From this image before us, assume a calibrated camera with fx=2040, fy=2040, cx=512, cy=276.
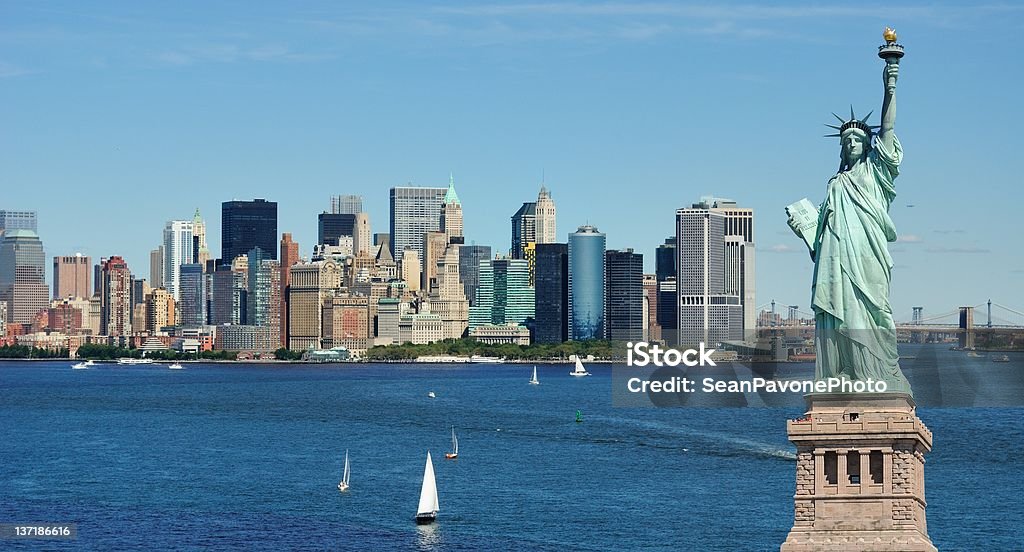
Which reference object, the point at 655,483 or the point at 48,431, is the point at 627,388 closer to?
the point at 655,483

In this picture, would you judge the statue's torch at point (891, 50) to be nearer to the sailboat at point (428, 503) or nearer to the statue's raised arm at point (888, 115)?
the statue's raised arm at point (888, 115)

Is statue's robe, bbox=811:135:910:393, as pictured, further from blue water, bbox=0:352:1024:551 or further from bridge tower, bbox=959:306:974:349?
bridge tower, bbox=959:306:974:349

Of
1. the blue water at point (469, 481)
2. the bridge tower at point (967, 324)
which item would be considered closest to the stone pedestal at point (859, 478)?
the blue water at point (469, 481)

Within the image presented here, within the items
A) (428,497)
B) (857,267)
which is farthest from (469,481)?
(857,267)

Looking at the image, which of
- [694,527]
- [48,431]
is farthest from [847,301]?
[48,431]

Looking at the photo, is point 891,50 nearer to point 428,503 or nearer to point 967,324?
point 428,503

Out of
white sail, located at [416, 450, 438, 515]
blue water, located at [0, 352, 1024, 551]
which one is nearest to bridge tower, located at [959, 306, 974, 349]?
blue water, located at [0, 352, 1024, 551]
